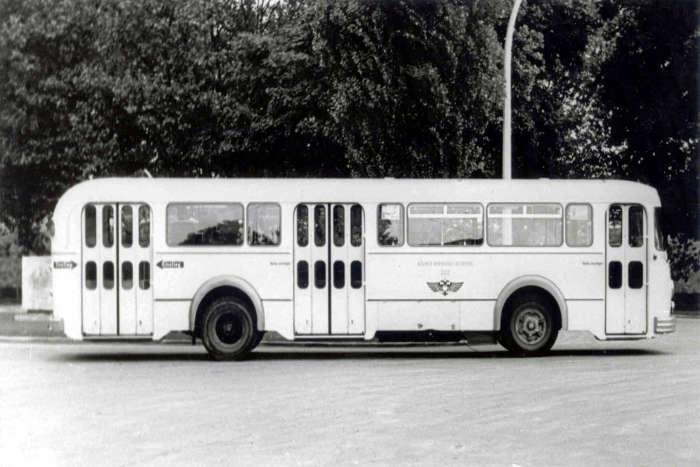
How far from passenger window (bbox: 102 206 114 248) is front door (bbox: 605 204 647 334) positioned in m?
7.38

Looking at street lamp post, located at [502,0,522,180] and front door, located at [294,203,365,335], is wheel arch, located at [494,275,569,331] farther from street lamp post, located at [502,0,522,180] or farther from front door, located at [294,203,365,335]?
street lamp post, located at [502,0,522,180]

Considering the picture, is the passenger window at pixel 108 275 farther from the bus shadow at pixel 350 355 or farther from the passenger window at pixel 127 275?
the bus shadow at pixel 350 355

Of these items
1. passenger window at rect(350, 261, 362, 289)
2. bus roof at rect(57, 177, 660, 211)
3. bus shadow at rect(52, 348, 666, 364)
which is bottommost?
bus shadow at rect(52, 348, 666, 364)

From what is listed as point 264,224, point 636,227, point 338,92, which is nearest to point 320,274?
point 264,224

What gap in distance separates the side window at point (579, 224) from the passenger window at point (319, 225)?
3.67 metres

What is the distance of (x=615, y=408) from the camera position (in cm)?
1195

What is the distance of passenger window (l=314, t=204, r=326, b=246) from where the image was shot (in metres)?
18.0

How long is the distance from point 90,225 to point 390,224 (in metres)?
4.40

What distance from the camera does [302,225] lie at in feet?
59.2

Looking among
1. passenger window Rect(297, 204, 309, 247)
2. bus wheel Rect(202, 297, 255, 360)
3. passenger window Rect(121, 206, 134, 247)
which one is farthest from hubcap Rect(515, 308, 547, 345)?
passenger window Rect(121, 206, 134, 247)

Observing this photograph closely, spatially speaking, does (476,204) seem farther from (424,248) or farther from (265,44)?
(265,44)

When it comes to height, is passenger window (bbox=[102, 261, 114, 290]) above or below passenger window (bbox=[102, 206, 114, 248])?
below

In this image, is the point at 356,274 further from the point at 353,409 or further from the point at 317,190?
the point at 353,409

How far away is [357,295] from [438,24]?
21.4 ft
